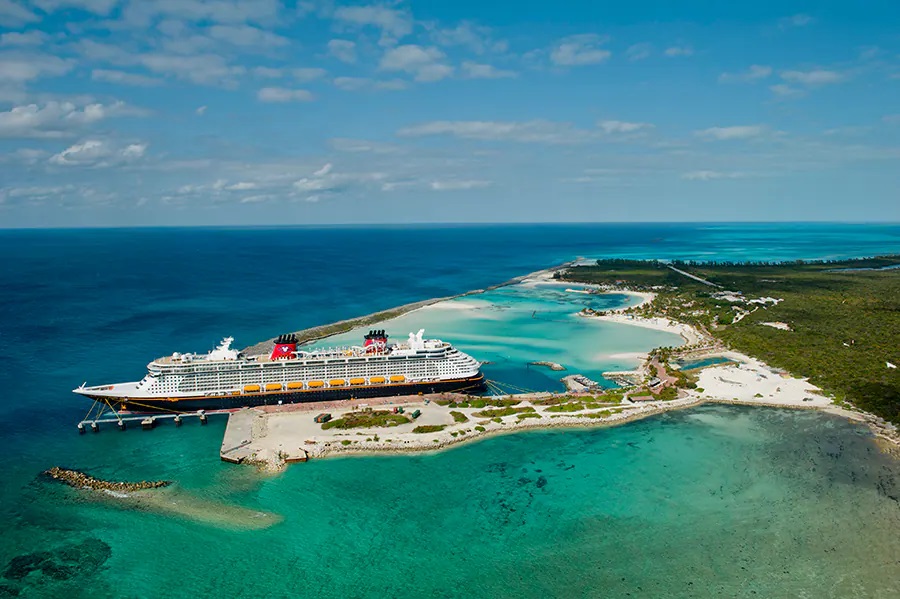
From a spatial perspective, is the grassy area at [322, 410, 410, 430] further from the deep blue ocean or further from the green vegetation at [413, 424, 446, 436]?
the deep blue ocean

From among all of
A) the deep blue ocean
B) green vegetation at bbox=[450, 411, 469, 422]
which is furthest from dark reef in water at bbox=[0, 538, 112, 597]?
green vegetation at bbox=[450, 411, 469, 422]

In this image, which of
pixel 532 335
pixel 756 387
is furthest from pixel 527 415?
pixel 532 335

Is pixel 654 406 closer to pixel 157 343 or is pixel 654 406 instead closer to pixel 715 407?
pixel 715 407

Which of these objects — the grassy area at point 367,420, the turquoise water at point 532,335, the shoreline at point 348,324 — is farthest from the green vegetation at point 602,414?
the shoreline at point 348,324

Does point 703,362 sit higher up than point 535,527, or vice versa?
point 703,362

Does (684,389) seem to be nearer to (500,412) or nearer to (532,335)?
(500,412)
